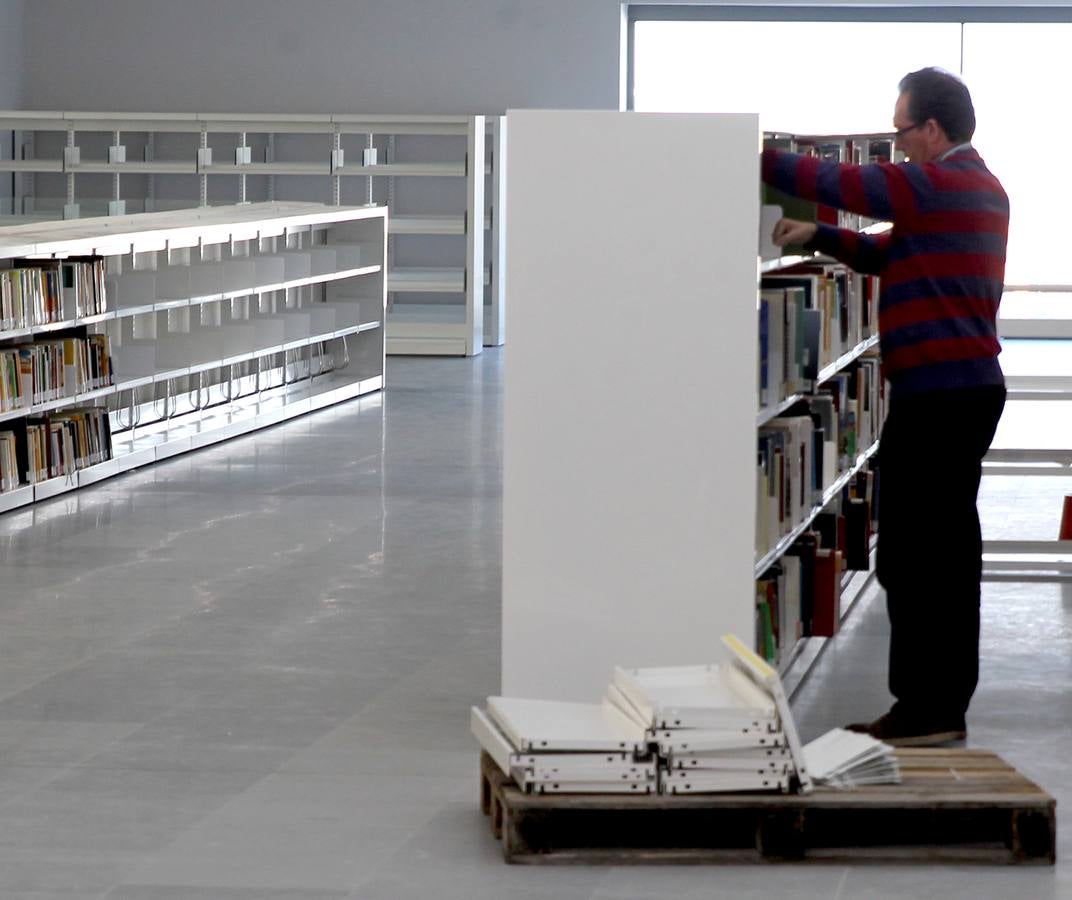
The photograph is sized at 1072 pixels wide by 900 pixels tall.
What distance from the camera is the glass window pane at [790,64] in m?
16.8

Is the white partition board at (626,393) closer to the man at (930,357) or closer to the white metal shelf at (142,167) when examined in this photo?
the man at (930,357)

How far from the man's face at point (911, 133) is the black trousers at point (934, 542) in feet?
1.86

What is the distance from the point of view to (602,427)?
4.15 m

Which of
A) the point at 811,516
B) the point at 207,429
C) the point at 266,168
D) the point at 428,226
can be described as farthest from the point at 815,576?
the point at 266,168

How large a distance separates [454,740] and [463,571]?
7.31 ft

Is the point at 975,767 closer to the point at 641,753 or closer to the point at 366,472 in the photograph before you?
the point at 641,753

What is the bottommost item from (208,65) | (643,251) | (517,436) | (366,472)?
(366,472)

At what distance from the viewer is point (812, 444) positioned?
16.6 ft

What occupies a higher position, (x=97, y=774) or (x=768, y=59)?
(x=768, y=59)

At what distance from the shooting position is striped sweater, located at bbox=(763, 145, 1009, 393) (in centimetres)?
412

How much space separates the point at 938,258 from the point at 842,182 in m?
0.30

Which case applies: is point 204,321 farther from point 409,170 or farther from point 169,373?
point 409,170

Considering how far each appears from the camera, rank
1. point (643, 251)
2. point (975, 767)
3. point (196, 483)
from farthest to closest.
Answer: point (196, 483), point (643, 251), point (975, 767)

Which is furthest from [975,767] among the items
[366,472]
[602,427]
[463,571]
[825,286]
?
[366,472]
